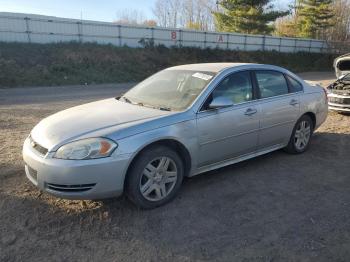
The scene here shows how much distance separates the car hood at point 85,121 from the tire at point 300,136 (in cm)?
253

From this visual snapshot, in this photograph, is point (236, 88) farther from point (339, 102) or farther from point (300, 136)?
point (339, 102)

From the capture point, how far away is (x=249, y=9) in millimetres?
37969

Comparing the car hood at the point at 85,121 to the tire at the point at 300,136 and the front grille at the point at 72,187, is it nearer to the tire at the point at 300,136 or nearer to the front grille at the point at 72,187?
the front grille at the point at 72,187

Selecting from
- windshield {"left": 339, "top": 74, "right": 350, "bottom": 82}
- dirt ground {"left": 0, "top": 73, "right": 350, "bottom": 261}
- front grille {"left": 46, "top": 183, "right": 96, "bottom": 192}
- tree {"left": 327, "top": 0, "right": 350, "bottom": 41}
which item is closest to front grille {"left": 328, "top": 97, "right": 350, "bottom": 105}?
windshield {"left": 339, "top": 74, "right": 350, "bottom": 82}

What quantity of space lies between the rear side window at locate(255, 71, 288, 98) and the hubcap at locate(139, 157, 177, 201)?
1873 mm

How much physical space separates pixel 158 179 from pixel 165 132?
20.6 inches

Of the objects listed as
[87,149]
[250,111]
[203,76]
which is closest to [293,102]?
[250,111]

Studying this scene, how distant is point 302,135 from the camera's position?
5.82 meters

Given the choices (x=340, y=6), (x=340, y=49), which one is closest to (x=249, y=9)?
(x=340, y=49)

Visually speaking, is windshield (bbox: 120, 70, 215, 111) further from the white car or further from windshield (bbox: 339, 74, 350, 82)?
windshield (bbox: 339, 74, 350, 82)

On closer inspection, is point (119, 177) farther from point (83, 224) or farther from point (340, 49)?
point (340, 49)

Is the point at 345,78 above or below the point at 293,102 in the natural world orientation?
below

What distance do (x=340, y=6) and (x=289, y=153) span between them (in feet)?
191

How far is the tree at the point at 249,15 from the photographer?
3784 cm
